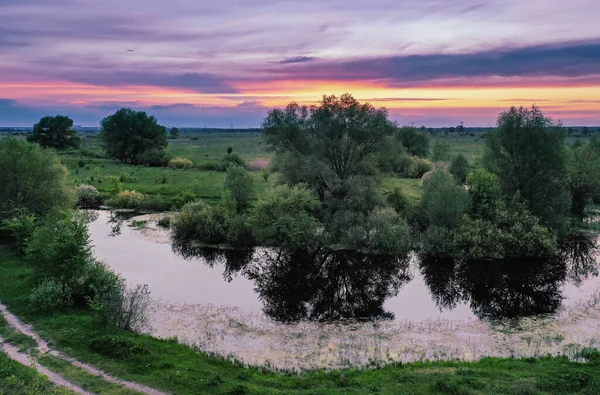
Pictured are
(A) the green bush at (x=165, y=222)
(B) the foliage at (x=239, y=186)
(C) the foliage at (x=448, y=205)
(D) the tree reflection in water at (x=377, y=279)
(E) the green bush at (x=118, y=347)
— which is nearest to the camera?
(E) the green bush at (x=118, y=347)

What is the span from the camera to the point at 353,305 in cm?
3117

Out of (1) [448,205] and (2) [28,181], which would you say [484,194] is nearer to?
(1) [448,205]

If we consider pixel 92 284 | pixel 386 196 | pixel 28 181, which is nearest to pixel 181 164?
pixel 28 181

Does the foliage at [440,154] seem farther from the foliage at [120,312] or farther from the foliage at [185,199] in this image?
the foliage at [120,312]

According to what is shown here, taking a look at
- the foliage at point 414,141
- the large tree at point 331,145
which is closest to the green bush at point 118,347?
the large tree at point 331,145

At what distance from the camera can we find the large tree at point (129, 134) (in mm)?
101812

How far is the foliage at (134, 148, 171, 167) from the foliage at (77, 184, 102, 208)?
3805cm

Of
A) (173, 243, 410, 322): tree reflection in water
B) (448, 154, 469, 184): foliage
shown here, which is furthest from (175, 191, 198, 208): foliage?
(448, 154, 469, 184): foliage

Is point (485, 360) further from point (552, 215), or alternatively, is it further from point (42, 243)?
point (552, 215)

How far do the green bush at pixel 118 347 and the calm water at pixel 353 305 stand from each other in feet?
10.6

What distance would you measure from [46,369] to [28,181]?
95.2 ft

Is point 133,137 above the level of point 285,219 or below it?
above

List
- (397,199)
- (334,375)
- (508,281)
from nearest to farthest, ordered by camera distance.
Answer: (334,375) < (508,281) < (397,199)

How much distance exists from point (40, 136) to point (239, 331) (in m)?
107
